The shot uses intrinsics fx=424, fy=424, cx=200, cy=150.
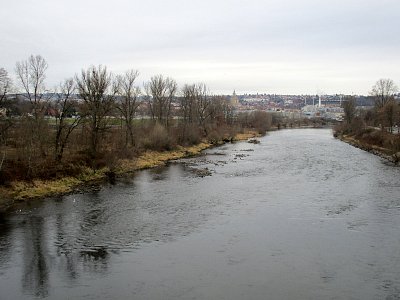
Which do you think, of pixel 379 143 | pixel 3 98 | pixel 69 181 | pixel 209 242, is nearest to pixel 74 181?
pixel 69 181

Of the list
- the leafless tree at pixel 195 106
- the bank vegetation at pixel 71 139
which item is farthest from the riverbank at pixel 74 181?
the leafless tree at pixel 195 106

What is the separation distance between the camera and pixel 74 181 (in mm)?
26516

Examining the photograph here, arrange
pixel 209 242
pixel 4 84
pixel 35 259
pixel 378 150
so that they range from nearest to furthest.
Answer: pixel 35 259
pixel 209 242
pixel 4 84
pixel 378 150

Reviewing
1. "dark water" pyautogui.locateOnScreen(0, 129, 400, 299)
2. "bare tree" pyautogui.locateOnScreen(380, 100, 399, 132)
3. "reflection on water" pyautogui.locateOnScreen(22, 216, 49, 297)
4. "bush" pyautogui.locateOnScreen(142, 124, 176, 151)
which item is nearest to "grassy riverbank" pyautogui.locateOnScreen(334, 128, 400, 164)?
"bare tree" pyautogui.locateOnScreen(380, 100, 399, 132)

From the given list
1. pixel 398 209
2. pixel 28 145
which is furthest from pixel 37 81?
pixel 398 209

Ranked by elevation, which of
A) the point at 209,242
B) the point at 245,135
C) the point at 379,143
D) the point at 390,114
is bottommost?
the point at 209,242

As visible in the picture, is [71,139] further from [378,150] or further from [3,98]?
[378,150]

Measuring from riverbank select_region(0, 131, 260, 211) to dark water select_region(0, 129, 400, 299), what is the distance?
5.53 feet

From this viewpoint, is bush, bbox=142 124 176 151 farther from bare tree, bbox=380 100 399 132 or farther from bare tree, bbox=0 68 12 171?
bare tree, bbox=380 100 399 132

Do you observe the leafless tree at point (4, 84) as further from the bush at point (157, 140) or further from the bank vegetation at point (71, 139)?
the bush at point (157, 140)

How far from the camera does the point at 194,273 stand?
12602mm

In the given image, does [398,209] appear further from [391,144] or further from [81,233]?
[391,144]

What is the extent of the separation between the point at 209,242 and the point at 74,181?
13.9 m

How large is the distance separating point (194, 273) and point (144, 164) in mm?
22965
